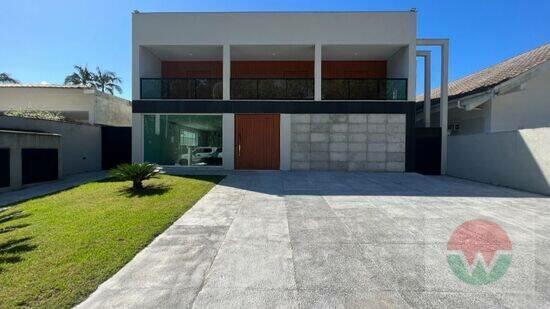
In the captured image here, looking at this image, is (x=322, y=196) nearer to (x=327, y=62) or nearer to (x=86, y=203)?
(x=86, y=203)

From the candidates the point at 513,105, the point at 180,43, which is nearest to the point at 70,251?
the point at 180,43

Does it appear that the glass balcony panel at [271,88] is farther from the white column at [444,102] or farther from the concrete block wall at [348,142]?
the white column at [444,102]

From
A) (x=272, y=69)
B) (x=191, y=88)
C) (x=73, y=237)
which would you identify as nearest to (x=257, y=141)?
(x=191, y=88)

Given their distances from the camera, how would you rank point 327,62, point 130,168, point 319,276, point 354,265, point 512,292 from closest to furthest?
point 512,292 → point 319,276 → point 354,265 → point 130,168 → point 327,62

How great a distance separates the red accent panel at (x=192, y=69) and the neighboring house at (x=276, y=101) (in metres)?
1.76

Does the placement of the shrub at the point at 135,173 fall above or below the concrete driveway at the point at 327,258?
above

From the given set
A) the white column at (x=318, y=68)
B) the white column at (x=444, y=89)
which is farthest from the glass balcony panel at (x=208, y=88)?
the white column at (x=444, y=89)

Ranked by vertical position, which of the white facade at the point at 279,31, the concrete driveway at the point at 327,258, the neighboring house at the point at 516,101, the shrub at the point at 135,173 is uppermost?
the white facade at the point at 279,31

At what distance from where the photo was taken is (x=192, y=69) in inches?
667

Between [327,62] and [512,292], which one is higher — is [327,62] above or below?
above

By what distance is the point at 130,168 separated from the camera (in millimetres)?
9188

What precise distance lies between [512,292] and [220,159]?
41.9 feet

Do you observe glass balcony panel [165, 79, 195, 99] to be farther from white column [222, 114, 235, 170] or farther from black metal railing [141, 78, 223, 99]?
white column [222, 114, 235, 170]

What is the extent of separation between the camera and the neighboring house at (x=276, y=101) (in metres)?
14.3
